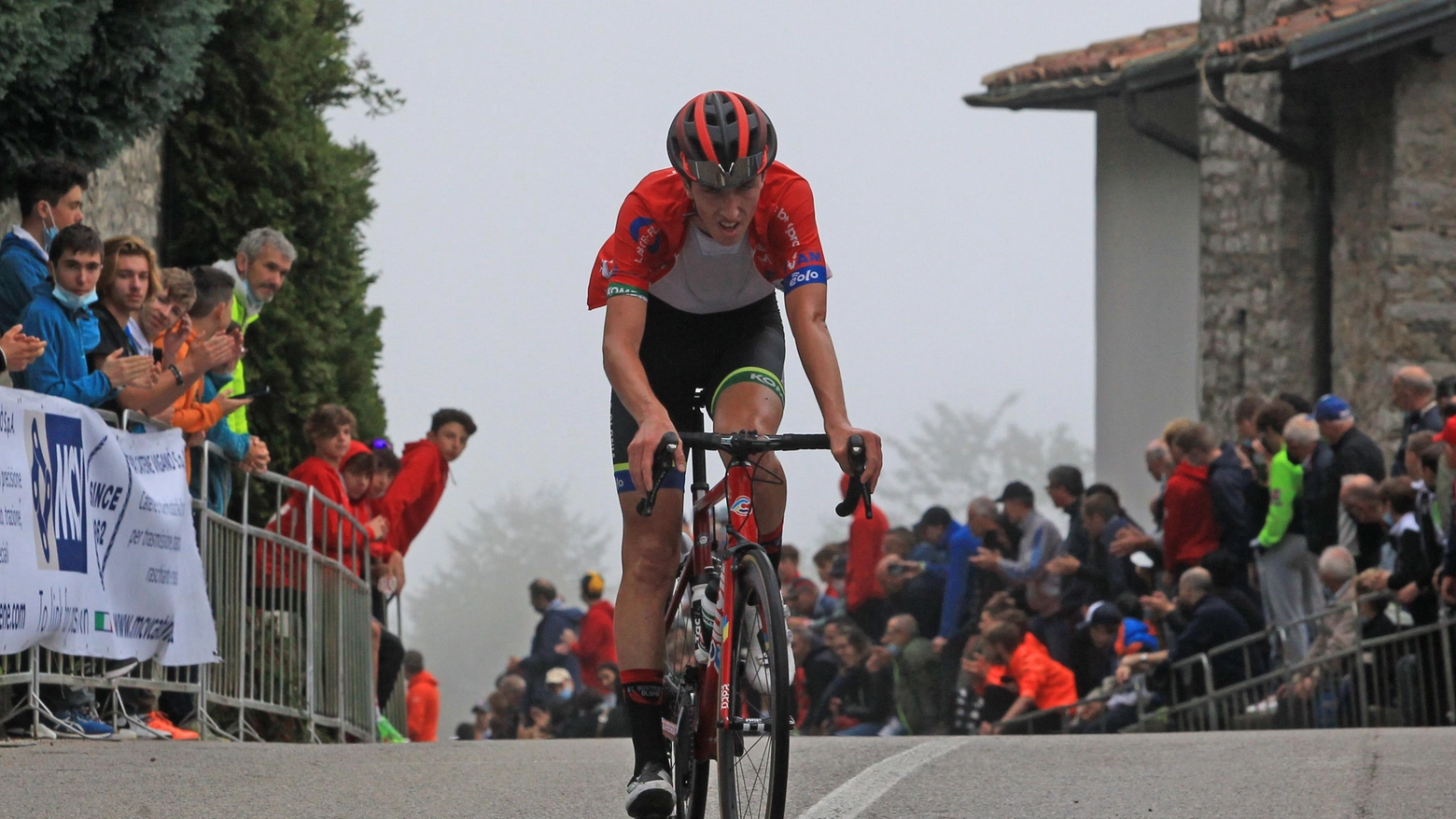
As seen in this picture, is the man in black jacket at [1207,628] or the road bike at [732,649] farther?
the man in black jacket at [1207,628]

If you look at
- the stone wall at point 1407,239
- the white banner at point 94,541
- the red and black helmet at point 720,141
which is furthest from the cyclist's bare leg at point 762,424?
the stone wall at point 1407,239

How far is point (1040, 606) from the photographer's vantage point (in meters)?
15.2

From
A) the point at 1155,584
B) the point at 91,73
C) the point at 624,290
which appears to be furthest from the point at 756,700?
the point at 1155,584

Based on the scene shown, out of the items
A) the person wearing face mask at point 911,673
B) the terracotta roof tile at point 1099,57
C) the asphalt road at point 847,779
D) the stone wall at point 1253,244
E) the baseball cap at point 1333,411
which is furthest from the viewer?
the terracotta roof tile at point 1099,57

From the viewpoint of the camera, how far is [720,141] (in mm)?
5781

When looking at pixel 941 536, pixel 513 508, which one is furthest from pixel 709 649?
pixel 513 508

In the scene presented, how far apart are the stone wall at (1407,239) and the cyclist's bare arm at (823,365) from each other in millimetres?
13115

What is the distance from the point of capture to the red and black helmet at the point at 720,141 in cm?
577

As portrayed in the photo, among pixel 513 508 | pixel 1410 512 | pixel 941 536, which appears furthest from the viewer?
pixel 513 508

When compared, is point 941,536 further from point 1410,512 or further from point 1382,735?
point 1382,735

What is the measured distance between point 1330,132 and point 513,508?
94793mm

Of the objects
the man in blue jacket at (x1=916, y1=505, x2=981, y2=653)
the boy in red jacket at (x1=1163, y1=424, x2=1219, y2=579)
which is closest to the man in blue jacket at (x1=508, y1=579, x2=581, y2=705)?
the man in blue jacket at (x1=916, y1=505, x2=981, y2=653)

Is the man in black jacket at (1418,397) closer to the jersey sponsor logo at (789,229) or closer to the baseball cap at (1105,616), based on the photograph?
the baseball cap at (1105,616)

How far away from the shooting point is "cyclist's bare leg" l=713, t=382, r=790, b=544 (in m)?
6.04
